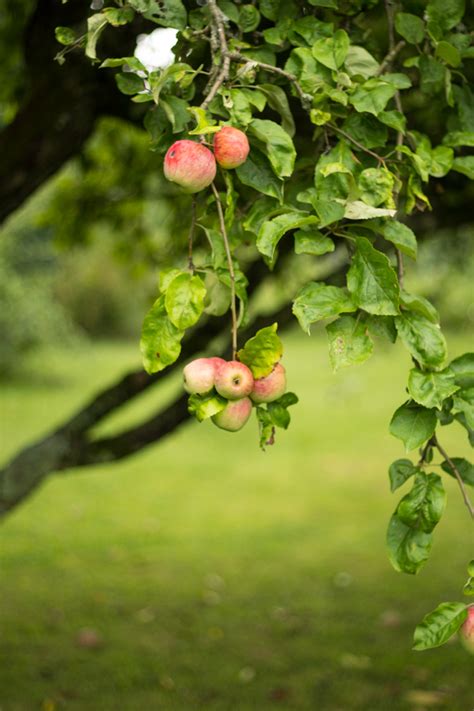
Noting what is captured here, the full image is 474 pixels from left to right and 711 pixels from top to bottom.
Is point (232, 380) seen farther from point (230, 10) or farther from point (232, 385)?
point (230, 10)

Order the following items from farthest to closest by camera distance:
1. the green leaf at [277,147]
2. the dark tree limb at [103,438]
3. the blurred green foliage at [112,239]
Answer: the blurred green foliage at [112,239] → the dark tree limb at [103,438] → the green leaf at [277,147]

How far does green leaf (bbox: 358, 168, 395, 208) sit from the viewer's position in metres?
1.38

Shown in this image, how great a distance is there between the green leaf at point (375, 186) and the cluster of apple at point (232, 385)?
0.32m

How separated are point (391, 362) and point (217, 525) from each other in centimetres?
920

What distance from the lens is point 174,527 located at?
727 centimetres

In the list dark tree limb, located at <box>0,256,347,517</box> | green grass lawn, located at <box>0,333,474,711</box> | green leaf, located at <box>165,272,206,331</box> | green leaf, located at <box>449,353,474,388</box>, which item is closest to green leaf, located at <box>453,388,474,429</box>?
green leaf, located at <box>449,353,474,388</box>

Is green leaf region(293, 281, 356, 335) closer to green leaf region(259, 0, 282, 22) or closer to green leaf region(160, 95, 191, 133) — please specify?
green leaf region(160, 95, 191, 133)

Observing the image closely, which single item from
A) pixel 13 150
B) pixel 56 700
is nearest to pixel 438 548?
pixel 56 700

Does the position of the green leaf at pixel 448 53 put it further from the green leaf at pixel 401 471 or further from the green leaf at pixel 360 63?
the green leaf at pixel 401 471

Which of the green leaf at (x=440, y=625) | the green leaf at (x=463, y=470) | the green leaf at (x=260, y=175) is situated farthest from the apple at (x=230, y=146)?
the green leaf at (x=440, y=625)

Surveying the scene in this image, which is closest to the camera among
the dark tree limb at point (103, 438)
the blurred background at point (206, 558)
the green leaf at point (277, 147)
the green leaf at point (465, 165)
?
the green leaf at point (277, 147)

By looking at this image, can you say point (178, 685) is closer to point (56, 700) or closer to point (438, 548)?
point (56, 700)

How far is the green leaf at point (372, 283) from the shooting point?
4.23 ft

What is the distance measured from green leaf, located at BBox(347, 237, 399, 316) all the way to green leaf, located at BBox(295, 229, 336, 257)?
0.06 meters
